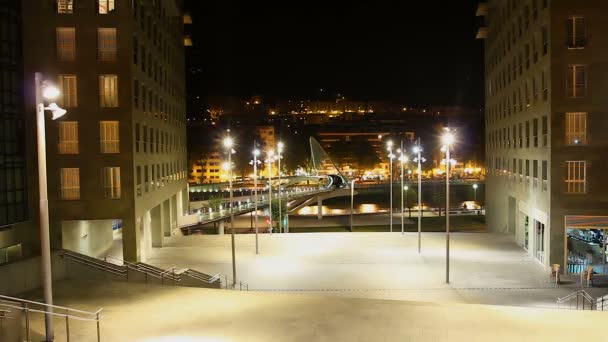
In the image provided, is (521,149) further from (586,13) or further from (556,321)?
(556,321)

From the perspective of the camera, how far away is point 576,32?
32969mm

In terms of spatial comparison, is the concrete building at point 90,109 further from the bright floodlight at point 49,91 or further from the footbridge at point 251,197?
the bright floodlight at point 49,91

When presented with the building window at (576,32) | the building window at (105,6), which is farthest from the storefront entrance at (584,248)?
the building window at (105,6)

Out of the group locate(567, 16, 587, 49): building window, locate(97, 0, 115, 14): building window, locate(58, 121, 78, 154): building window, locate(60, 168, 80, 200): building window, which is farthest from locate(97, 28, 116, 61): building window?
locate(567, 16, 587, 49): building window

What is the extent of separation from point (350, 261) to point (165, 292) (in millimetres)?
16827

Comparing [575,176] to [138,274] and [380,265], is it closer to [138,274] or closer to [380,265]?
[380,265]

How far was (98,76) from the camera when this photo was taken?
3397 cm

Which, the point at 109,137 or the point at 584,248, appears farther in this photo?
the point at 109,137

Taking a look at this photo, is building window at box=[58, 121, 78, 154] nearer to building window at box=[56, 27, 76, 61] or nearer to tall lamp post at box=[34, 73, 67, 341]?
building window at box=[56, 27, 76, 61]

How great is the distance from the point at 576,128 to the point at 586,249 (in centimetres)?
707

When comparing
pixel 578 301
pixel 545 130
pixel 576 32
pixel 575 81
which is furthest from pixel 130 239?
pixel 576 32

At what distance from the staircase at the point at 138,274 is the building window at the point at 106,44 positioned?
12.5 m

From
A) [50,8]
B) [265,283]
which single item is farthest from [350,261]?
[50,8]

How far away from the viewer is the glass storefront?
106 ft
